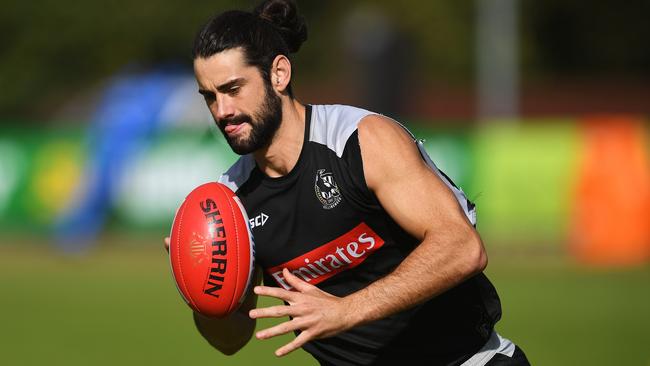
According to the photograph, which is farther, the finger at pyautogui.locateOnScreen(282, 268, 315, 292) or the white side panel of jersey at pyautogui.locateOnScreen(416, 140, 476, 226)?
the white side panel of jersey at pyautogui.locateOnScreen(416, 140, 476, 226)

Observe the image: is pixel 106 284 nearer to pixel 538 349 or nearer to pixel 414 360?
pixel 538 349

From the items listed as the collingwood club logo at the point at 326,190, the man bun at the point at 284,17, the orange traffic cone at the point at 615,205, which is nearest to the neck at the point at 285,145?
the collingwood club logo at the point at 326,190

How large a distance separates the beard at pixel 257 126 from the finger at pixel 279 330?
36.0 inches

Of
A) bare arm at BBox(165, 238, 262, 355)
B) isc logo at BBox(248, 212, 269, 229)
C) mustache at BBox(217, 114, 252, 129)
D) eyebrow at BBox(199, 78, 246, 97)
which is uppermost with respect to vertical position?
eyebrow at BBox(199, 78, 246, 97)

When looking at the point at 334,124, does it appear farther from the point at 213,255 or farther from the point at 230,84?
the point at 213,255

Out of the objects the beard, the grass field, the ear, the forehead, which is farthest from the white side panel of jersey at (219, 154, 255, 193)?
the grass field

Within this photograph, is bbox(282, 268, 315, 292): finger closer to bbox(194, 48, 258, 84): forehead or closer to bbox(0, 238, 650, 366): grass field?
bbox(194, 48, 258, 84): forehead

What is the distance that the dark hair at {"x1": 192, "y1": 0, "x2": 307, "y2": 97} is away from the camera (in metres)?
4.57

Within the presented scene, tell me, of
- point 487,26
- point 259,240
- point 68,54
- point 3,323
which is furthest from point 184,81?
point 68,54

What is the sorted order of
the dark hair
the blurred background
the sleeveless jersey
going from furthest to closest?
the blurred background < the dark hair < the sleeveless jersey

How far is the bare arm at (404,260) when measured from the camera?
3941 millimetres

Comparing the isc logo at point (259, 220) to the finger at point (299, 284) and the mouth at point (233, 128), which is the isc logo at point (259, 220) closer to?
the mouth at point (233, 128)

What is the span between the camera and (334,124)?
179 inches

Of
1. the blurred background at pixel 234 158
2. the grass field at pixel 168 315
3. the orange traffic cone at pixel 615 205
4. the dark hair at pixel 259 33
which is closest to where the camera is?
the dark hair at pixel 259 33
